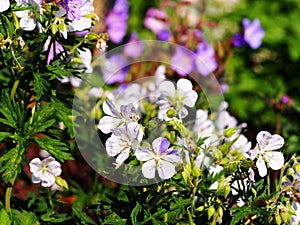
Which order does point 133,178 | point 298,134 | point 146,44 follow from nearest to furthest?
point 133,178 < point 298,134 < point 146,44

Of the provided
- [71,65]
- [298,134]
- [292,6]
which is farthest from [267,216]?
[292,6]

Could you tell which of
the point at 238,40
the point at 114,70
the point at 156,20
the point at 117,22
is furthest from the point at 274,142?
the point at 156,20

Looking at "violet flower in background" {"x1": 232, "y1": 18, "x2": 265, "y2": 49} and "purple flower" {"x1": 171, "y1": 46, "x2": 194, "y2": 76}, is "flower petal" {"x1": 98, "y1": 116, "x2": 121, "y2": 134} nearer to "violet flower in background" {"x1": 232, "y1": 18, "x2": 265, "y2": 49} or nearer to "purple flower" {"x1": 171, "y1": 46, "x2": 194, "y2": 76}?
"purple flower" {"x1": 171, "y1": 46, "x2": 194, "y2": 76}

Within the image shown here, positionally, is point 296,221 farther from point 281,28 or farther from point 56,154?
point 281,28

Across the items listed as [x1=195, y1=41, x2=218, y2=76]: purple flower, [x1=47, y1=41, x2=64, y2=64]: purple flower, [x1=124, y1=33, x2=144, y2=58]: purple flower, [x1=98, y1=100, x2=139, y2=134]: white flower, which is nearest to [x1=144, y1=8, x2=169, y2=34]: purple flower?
[x1=124, y1=33, x2=144, y2=58]: purple flower

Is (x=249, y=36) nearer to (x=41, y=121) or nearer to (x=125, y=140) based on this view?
(x=41, y=121)
